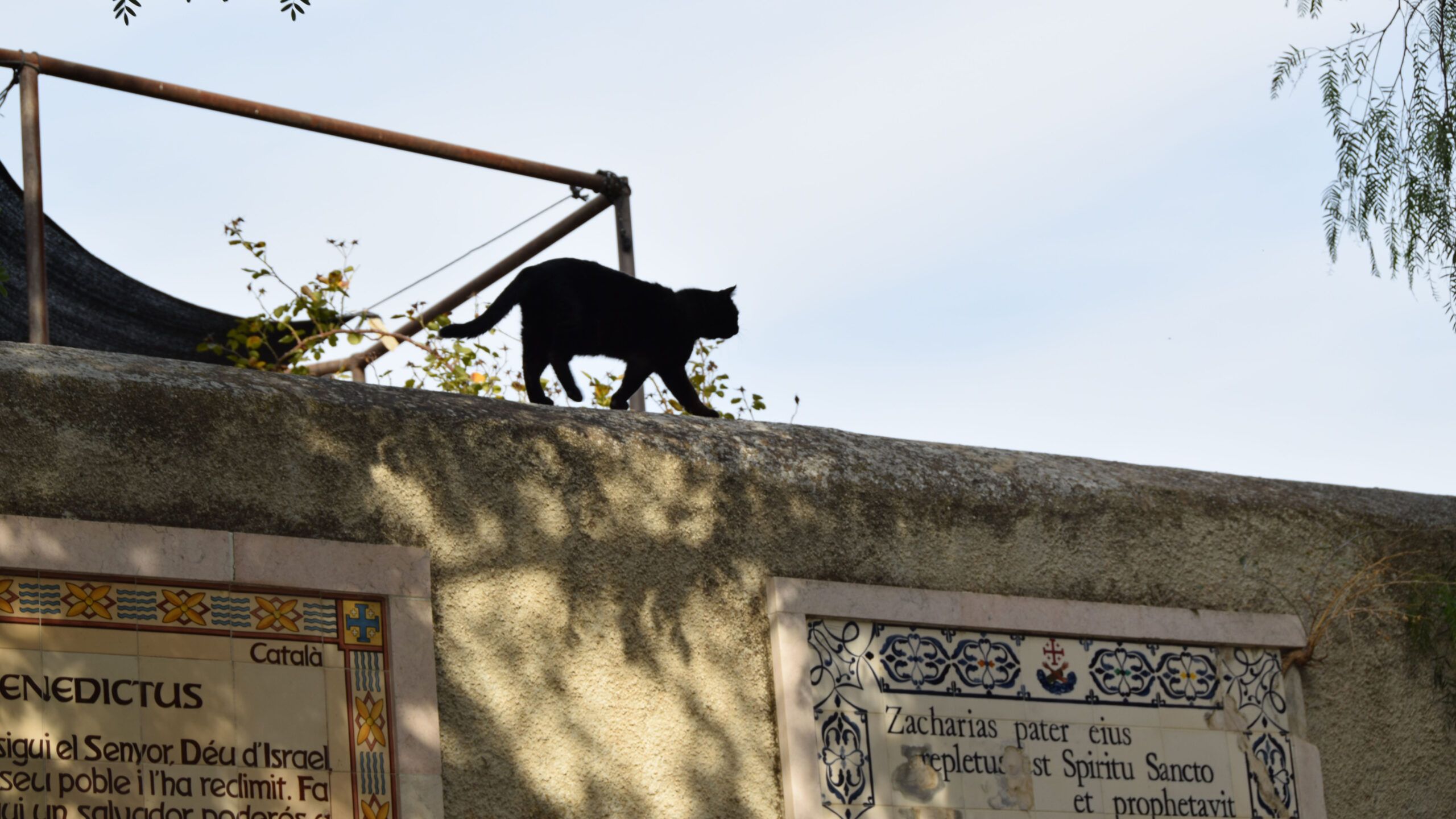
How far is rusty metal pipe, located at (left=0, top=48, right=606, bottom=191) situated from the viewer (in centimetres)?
604

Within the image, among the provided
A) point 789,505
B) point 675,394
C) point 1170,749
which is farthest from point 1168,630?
point 675,394

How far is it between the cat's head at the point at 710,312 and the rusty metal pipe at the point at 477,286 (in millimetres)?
1113

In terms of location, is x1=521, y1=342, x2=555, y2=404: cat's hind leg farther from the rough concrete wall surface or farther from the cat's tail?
the rough concrete wall surface

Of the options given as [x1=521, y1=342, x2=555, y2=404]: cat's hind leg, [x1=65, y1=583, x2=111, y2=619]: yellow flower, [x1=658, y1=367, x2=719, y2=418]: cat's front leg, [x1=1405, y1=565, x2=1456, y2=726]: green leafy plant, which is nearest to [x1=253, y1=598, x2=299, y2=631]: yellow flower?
[x1=65, y1=583, x2=111, y2=619]: yellow flower

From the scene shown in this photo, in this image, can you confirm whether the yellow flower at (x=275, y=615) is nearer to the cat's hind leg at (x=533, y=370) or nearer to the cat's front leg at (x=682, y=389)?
the cat's hind leg at (x=533, y=370)

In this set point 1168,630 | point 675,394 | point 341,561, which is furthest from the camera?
point 675,394

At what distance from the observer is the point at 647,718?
4828 millimetres

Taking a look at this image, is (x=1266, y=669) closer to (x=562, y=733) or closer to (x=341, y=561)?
(x=562, y=733)

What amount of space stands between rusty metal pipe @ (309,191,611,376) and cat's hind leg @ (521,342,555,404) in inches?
61.0

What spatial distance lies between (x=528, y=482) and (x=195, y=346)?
3.08 m

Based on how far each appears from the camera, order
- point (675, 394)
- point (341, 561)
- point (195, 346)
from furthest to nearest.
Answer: point (195, 346), point (675, 394), point (341, 561)

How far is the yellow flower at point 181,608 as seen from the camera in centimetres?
422

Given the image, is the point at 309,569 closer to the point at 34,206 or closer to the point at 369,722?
the point at 369,722

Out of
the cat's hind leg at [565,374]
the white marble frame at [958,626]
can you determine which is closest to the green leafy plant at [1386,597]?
the white marble frame at [958,626]
